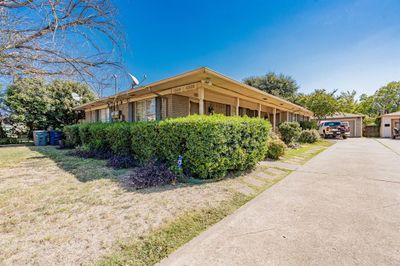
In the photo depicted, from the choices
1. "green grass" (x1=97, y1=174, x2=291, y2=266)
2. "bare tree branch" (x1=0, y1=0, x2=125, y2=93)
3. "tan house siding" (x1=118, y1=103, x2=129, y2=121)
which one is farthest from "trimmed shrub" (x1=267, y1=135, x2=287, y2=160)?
"tan house siding" (x1=118, y1=103, x2=129, y2=121)

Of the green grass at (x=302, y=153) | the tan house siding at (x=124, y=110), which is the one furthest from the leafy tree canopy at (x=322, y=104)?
the tan house siding at (x=124, y=110)

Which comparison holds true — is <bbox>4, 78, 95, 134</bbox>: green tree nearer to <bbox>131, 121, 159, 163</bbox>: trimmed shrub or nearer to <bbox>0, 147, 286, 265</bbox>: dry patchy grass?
<bbox>131, 121, 159, 163</bbox>: trimmed shrub

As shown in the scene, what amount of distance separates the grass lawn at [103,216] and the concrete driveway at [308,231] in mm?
291

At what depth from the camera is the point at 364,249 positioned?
6.71ft

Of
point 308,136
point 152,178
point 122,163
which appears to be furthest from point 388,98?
point 122,163

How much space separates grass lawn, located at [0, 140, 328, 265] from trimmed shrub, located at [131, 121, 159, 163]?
1157 mm

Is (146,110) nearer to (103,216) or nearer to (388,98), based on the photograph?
(103,216)

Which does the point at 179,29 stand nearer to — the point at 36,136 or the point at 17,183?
the point at 17,183

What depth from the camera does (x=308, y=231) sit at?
2.44 m

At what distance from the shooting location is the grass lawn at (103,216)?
1.96 m

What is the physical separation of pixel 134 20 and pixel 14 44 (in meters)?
2.09

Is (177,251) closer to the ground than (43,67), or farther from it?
closer to the ground

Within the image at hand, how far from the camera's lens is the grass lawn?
196 cm

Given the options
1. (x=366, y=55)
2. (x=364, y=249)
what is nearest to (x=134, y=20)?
(x=364, y=249)
